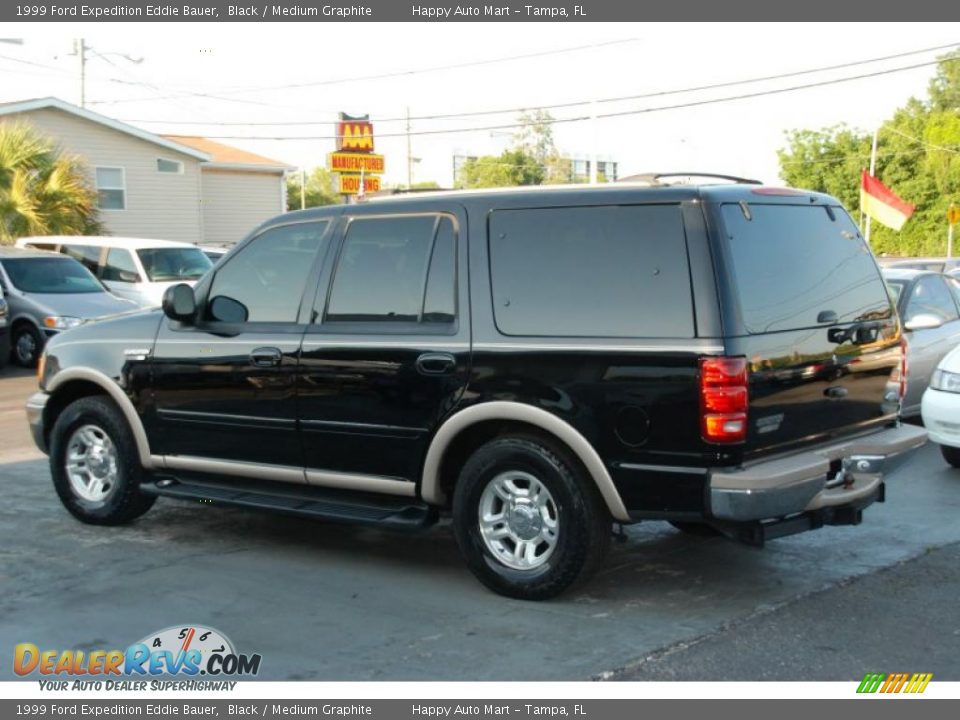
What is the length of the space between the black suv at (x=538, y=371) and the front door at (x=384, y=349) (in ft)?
0.04

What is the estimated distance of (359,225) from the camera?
635 cm

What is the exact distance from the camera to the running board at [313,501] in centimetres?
599

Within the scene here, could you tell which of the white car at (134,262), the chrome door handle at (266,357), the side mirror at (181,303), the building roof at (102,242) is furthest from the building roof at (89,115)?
the chrome door handle at (266,357)

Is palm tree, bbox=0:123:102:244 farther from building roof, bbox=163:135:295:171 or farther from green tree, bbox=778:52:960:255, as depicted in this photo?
green tree, bbox=778:52:960:255

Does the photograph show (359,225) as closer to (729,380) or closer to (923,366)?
(729,380)

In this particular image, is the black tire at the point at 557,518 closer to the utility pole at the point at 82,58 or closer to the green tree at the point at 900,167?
the utility pole at the point at 82,58

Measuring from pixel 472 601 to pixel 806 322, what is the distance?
2147 millimetres

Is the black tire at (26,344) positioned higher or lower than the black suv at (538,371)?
lower

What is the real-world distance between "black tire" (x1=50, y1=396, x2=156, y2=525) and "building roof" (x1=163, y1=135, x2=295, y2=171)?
2579 cm

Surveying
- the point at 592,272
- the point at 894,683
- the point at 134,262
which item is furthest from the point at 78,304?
the point at 894,683

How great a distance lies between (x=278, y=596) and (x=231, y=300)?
1.87 metres

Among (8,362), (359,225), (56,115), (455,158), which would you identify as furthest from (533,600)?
(455,158)

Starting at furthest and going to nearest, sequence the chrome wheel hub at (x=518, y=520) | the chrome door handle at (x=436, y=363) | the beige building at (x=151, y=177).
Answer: the beige building at (x=151, y=177) < the chrome door handle at (x=436, y=363) < the chrome wheel hub at (x=518, y=520)
